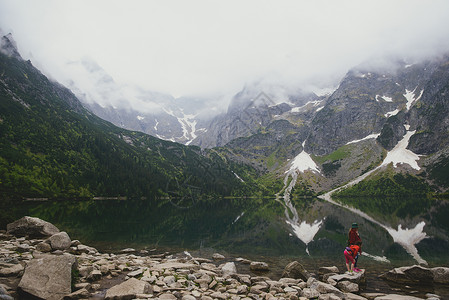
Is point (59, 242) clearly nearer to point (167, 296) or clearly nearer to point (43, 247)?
point (43, 247)

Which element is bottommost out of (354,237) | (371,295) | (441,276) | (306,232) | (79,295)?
(79,295)

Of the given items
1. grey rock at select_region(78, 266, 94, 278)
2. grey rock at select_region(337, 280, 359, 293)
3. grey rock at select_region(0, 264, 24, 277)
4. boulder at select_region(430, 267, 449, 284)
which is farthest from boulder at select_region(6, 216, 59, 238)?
boulder at select_region(430, 267, 449, 284)

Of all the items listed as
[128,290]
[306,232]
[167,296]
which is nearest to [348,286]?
[167,296]

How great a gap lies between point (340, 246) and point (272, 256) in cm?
1299

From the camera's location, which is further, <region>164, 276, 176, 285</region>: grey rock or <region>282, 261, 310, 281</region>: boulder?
<region>282, 261, 310, 281</region>: boulder

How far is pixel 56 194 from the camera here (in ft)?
417

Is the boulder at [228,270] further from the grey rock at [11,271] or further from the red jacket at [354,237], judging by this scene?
the grey rock at [11,271]

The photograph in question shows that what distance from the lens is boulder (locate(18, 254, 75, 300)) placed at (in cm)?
1053

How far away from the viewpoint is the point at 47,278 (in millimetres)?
11305

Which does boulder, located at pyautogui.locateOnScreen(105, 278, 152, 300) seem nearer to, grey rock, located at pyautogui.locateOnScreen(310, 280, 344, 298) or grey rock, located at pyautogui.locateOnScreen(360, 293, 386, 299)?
grey rock, located at pyautogui.locateOnScreen(310, 280, 344, 298)

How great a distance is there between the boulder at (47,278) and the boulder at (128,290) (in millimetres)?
1945

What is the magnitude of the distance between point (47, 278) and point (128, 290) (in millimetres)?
3702

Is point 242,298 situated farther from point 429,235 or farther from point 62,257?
point 429,235

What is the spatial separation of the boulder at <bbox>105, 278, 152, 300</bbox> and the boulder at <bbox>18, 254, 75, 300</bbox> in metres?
1.94
